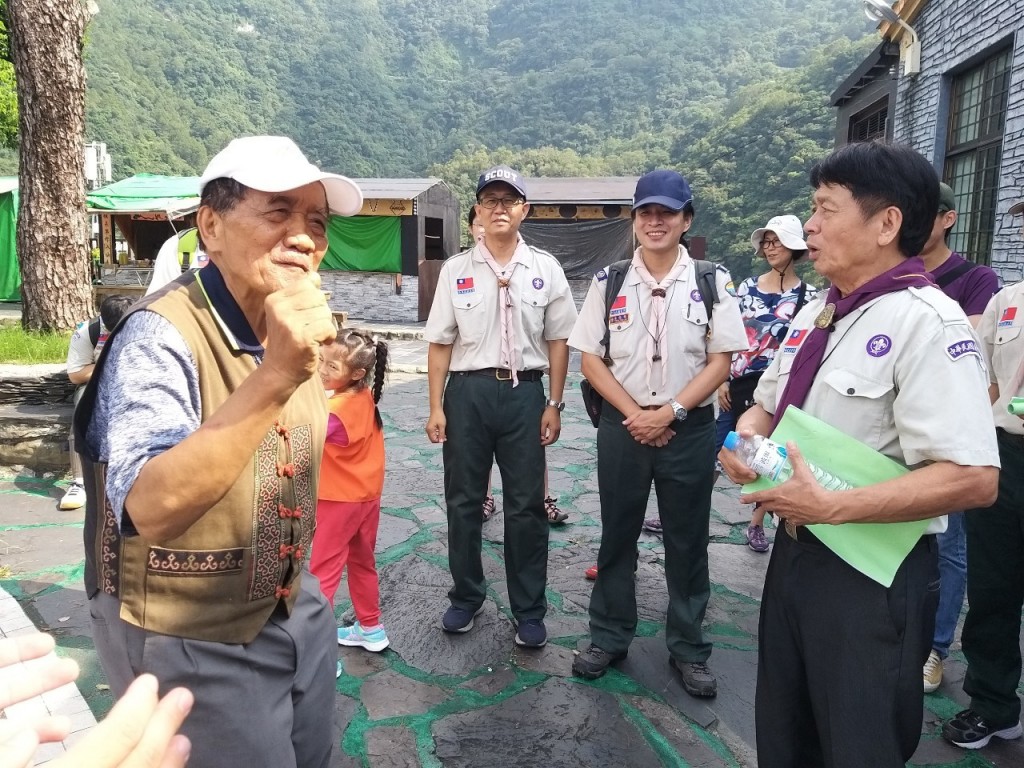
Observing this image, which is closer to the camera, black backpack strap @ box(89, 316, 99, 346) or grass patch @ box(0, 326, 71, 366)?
black backpack strap @ box(89, 316, 99, 346)

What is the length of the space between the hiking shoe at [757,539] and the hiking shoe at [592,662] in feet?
5.79

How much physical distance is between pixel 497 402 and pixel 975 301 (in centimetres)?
→ 219

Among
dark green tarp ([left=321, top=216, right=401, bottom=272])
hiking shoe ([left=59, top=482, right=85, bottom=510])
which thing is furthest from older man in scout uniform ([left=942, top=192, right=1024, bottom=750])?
dark green tarp ([left=321, top=216, right=401, bottom=272])

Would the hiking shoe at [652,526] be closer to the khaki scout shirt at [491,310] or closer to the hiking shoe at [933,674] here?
the khaki scout shirt at [491,310]

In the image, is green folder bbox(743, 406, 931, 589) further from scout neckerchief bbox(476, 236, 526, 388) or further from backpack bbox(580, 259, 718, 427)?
scout neckerchief bbox(476, 236, 526, 388)

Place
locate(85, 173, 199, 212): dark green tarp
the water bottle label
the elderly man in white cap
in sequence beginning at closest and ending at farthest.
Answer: the elderly man in white cap < the water bottle label < locate(85, 173, 199, 212): dark green tarp

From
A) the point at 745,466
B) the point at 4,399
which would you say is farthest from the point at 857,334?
the point at 4,399

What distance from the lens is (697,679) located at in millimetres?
3133

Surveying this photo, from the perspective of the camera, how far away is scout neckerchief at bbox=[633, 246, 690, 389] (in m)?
3.22

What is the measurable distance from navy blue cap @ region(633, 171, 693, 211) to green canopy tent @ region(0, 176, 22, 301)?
Answer: 1800cm

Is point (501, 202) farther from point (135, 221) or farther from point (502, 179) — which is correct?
point (135, 221)

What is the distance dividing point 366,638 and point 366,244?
1576cm

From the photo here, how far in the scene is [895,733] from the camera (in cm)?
187

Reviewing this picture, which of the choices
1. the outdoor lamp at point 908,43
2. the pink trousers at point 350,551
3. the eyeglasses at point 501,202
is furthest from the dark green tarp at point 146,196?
the pink trousers at point 350,551
